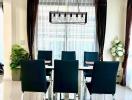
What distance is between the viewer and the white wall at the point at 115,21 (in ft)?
27.5

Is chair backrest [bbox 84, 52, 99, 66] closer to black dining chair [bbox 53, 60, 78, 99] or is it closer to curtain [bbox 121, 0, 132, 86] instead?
curtain [bbox 121, 0, 132, 86]

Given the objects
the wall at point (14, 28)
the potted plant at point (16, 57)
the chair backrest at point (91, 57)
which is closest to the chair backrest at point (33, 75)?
the chair backrest at point (91, 57)

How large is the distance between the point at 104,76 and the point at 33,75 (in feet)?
4.72

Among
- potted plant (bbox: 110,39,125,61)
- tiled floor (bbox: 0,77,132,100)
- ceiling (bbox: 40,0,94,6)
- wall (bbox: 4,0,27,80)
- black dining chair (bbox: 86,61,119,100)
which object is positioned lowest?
tiled floor (bbox: 0,77,132,100)

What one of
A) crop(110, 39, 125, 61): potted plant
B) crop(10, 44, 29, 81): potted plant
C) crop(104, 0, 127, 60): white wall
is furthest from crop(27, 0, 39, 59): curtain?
crop(110, 39, 125, 61): potted plant

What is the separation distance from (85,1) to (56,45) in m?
1.74

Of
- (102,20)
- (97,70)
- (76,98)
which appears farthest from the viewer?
(102,20)

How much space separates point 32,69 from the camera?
5.19m

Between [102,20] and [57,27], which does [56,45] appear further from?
[102,20]

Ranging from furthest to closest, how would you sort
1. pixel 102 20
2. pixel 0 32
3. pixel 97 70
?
1. pixel 0 32
2. pixel 102 20
3. pixel 97 70

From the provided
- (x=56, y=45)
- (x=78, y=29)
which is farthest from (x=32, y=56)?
(x=78, y=29)

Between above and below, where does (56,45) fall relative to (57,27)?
below

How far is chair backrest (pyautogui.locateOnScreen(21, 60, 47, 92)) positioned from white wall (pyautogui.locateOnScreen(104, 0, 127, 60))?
377cm

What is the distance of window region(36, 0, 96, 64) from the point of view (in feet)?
27.8
